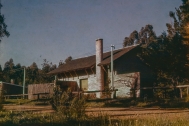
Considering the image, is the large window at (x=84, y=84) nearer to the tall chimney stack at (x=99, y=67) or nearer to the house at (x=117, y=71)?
the house at (x=117, y=71)

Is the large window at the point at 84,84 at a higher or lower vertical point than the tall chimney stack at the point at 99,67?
lower

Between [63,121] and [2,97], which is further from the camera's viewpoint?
[2,97]

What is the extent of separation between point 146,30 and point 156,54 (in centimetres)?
3743

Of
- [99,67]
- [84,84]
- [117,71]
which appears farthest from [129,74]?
[84,84]

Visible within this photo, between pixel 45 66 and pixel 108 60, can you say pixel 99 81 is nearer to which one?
pixel 108 60

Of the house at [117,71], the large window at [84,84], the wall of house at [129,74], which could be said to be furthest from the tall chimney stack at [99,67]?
the large window at [84,84]

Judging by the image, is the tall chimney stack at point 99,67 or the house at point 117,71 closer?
the house at point 117,71

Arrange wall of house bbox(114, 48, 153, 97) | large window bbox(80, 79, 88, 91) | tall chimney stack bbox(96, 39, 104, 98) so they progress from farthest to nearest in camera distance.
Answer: large window bbox(80, 79, 88, 91) → tall chimney stack bbox(96, 39, 104, 98) → wall of house bbox(114, 48, 153, 97)

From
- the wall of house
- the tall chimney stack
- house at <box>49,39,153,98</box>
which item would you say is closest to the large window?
house at <box>49,39,153,98</box>

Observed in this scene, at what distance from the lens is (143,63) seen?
3027cm

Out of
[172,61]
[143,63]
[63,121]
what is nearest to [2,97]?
[63,121]

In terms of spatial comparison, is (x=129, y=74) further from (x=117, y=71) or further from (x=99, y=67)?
(x=99, y=67)

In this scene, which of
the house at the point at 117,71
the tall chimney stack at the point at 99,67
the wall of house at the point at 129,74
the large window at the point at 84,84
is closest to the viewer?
the wall of house at the point at 129,74

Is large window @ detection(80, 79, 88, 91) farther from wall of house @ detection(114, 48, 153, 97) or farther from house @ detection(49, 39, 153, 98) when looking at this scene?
wall of house @ detection(114, 48, 153, 97)
